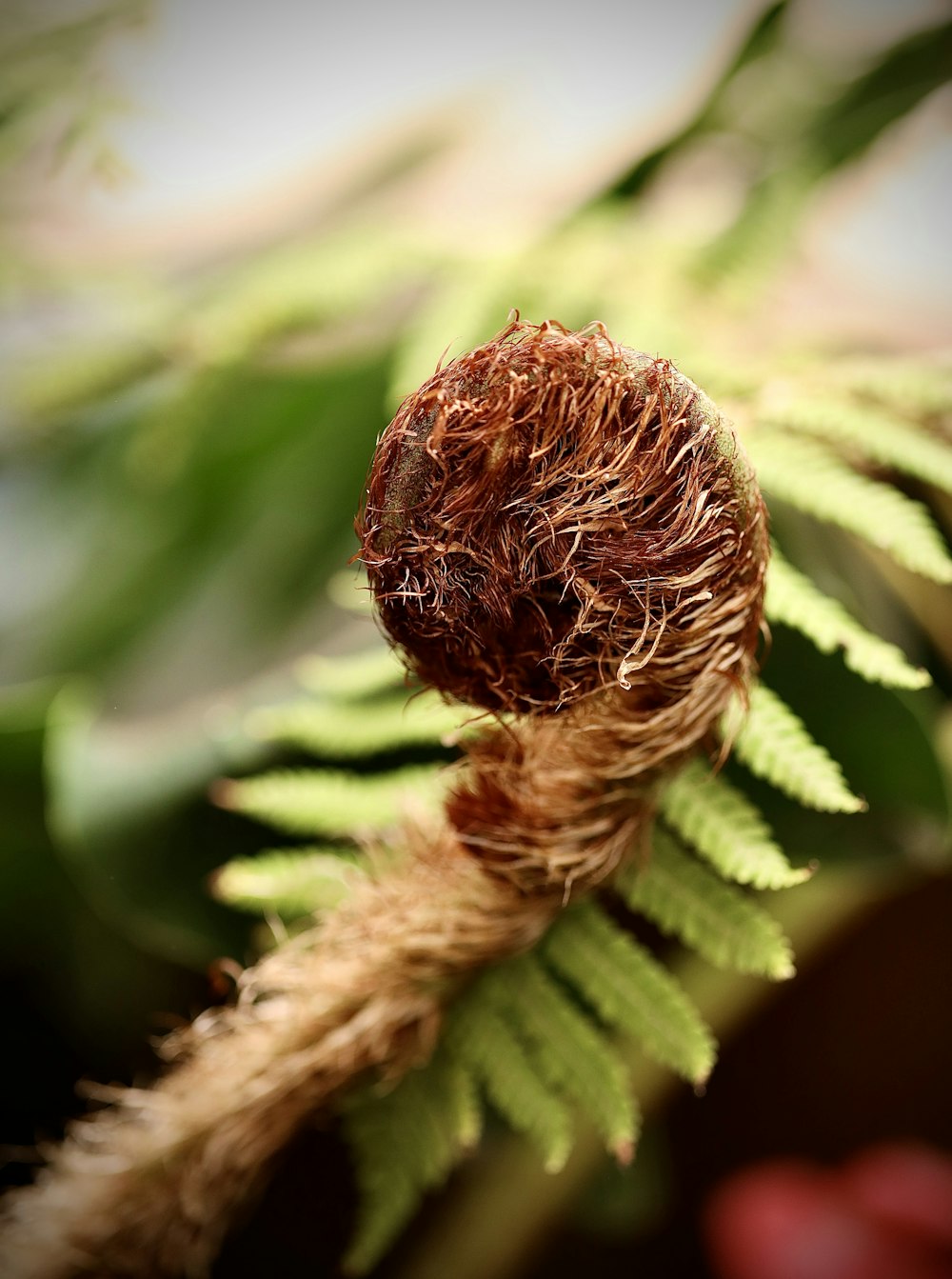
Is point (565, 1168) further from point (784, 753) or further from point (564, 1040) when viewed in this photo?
point (784, 753)

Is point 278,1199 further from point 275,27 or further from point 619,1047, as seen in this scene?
point 275,27

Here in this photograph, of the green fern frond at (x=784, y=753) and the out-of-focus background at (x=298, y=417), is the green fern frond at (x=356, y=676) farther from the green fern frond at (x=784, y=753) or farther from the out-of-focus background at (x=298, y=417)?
the green fern frond at (x=784, y=753)

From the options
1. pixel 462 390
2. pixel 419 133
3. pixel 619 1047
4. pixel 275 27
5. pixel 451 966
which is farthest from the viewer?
pixel 419 133

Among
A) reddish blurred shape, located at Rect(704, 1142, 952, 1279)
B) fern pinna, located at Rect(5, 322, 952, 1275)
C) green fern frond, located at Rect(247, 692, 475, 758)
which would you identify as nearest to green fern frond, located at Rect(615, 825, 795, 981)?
fern pinna, located at Rect(5, 322, 952, 1275)

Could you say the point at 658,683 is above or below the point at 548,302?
below

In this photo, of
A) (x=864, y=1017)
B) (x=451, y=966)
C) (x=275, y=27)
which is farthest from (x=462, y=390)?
(x=275, y=27)

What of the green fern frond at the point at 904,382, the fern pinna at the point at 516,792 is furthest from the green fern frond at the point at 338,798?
the green fern frond at the point at 904,382

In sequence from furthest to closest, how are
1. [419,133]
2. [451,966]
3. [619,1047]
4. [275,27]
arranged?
[419,133]
[275,27]
[619,1047]
[451,966]

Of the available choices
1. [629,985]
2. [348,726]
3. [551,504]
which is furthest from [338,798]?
[551,504]
